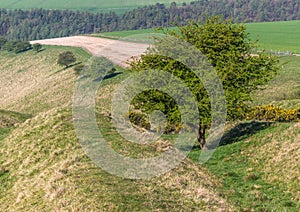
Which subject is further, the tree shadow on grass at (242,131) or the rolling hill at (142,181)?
the tree shadow on grass at (242,131)

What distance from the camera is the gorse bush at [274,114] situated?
4616cm

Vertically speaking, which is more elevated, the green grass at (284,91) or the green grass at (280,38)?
the green grass at (284,91)

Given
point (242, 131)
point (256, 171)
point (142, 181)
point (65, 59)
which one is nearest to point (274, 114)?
point (242, 131)

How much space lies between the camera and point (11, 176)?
33.2m

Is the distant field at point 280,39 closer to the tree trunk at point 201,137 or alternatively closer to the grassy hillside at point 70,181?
the tree trunk at point 201,137

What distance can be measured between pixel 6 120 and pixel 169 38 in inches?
922

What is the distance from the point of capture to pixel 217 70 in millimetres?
41906

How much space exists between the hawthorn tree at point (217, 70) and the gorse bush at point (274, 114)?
5324mm

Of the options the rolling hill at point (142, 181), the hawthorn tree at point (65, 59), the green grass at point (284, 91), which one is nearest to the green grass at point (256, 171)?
the rolling hill at point (142, 181)

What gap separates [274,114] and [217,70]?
33.4 feet

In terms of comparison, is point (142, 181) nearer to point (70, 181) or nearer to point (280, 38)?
point (70, 181)

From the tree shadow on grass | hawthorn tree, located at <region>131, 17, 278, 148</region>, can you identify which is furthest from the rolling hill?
hawthorn tree, located at <region>131, 17, 278, 148</region>

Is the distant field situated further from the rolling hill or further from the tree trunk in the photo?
the rolling hill

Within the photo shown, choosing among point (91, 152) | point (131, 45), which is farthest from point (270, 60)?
point (131, 45)
